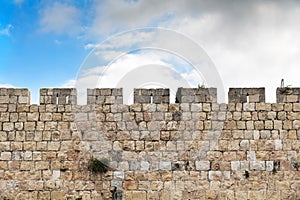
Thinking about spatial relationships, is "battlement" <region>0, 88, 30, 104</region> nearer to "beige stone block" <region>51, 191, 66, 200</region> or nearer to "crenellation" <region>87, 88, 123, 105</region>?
"crenellation" <region>87, 88, 123, 105</region>

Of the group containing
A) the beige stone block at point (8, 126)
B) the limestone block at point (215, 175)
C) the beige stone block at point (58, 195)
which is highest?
the beige stone block at point (8, 126)

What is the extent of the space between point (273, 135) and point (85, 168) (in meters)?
4.33

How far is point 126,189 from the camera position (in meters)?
9.83

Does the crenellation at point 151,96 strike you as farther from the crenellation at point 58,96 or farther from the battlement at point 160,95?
the crenellation at point 58,96

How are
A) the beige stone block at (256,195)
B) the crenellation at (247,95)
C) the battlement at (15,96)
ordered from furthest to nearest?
the battlement at (15,96) → the crenellation at (247,95) → the beige stone block at (256,195)

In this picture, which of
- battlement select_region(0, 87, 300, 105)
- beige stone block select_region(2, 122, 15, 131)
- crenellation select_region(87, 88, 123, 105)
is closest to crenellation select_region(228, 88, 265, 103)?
battlement select_region(0, 87, 300, 105)

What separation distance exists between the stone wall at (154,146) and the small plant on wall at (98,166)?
0.10m

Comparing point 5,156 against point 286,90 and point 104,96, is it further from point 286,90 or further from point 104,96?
point 286,90

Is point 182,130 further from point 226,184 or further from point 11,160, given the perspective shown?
point 11,160

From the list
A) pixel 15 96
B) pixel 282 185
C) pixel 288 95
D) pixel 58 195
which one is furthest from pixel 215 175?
pixel 15 96

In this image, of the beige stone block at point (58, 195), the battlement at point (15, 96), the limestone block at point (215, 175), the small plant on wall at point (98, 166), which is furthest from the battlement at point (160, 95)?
the beige stone block at point (58, 195)

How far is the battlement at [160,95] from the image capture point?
10031mm

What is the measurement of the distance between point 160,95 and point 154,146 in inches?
46.3

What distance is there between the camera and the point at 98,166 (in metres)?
9.84
